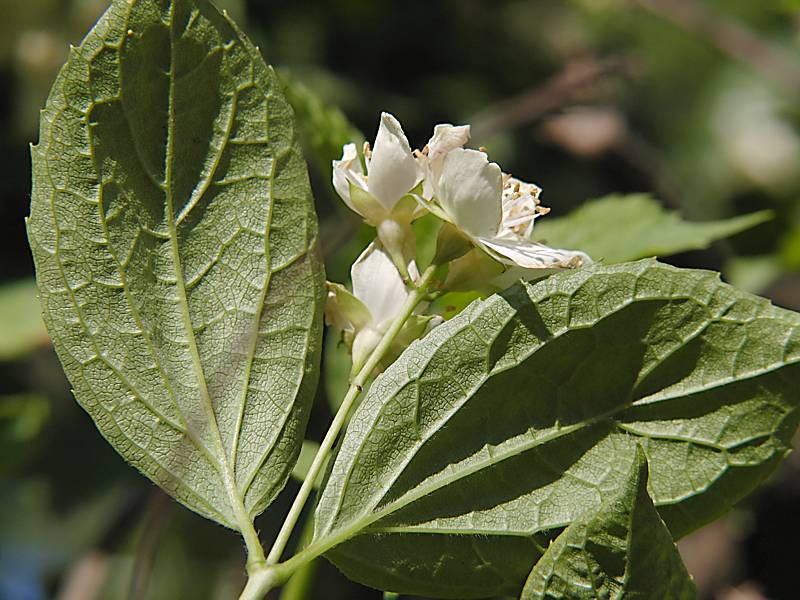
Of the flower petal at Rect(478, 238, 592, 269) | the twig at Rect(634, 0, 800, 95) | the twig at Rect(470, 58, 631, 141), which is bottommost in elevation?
the flower petal at Rect(478, 238, 592, 269)

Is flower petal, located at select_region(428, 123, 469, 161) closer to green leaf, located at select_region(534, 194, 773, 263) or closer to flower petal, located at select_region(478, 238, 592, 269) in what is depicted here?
flower petal, located at select_region(478, 238, 592, 269)

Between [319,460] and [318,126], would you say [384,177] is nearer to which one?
[319,460]

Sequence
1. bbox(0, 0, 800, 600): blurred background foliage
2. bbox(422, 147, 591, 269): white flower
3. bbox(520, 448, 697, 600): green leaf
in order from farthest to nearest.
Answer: bbox(0, 0, 800, 600): blurred background foliage, bbox(422, 147, 591, 269): white flower, bbox(520, 448, 697, 600): green leaf

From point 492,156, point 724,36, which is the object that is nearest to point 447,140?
point 492,156

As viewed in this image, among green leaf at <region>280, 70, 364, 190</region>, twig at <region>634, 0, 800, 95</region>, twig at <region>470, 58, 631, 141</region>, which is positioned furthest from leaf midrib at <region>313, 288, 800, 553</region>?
twig at <region>634, 0, 800, 95</region>

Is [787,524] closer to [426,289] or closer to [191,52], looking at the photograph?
[426,289]
